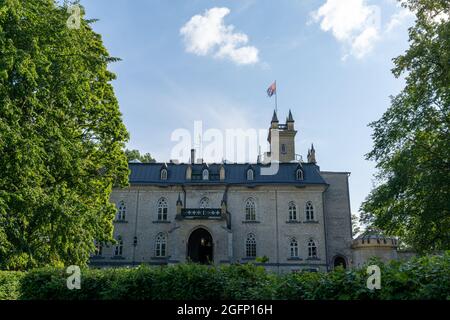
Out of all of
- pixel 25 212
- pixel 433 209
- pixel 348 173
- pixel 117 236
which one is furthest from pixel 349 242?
pixel 25 212

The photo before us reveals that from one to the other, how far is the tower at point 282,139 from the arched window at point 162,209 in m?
17.8

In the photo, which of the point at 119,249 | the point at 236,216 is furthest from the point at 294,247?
the point at 119,249

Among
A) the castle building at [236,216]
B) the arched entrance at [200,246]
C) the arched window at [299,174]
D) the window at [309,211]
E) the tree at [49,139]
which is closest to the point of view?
the tree at [49,139]

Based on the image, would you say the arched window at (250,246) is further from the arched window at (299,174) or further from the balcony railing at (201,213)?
the arched window at (299,174)

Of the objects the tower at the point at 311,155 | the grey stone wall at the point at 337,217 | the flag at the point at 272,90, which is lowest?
the grey stone wall at the point at 337,217

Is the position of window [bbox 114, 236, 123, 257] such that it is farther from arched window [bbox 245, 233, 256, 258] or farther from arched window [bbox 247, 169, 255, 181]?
arched window [bbox 247, 169, 255, 181]

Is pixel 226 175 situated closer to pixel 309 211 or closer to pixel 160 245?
pixel 309 211

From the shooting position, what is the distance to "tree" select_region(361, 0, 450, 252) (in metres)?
19.3

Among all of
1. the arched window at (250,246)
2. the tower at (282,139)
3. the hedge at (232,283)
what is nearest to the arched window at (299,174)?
the arched window at (250,246)

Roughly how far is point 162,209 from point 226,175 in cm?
749

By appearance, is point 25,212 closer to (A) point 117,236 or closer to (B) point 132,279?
(B) point 132,279

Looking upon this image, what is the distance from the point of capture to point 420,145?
20703 millimetres

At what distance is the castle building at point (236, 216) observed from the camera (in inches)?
1448

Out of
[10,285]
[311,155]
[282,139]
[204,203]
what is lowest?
[10,285]
